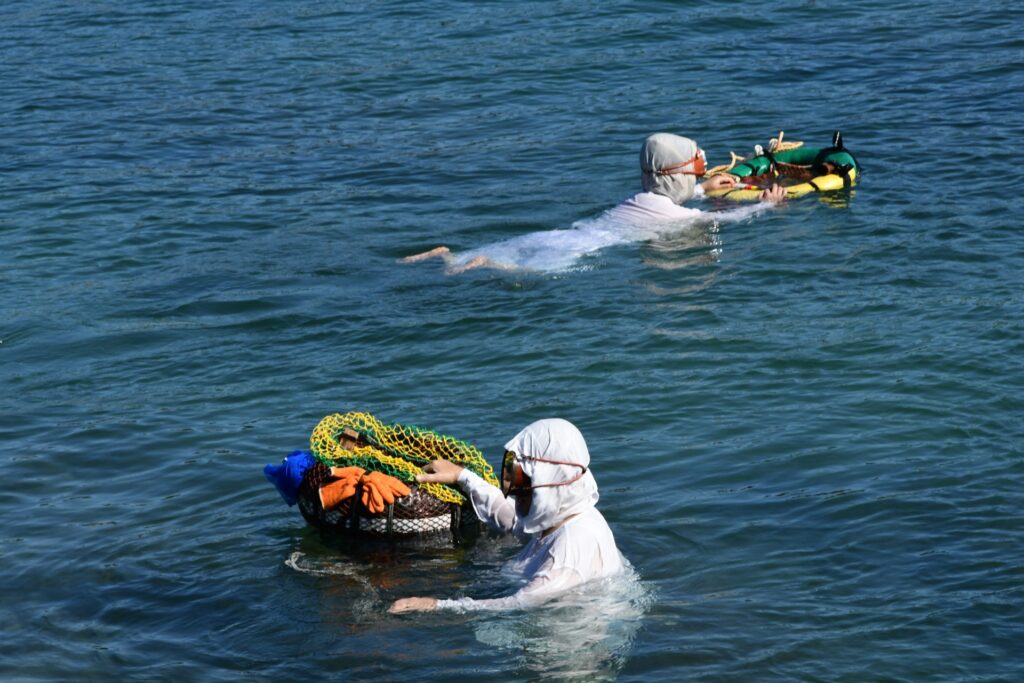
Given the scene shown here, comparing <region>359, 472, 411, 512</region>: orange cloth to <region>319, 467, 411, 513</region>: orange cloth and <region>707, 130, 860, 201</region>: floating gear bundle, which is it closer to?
<region>319, 467, 411, 513</region>: orange cloth

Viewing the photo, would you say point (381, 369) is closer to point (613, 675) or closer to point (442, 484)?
point (442, 484)

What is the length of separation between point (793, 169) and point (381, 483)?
8.26m

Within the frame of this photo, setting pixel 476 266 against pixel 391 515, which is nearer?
pixel 391 515

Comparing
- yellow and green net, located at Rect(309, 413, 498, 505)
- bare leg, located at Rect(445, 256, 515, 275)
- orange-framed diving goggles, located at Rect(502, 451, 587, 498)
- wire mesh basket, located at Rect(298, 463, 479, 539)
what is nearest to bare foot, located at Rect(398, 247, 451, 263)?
bare leg, located at Rect(445, 256, 515, 275)

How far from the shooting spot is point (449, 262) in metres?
13.7

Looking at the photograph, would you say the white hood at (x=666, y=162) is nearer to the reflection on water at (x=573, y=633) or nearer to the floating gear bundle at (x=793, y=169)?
Result: the floating gear bundle at (x=793, y=169)

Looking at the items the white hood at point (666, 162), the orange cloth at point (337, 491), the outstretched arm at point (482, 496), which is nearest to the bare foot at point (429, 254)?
the white hood at point (666, 162)

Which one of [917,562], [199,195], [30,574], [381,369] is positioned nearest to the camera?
[917,562]

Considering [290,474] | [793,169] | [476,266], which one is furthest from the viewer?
[793,169]

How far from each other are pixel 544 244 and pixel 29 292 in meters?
4.83

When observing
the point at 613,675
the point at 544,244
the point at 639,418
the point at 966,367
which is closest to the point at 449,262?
the point at 544,244

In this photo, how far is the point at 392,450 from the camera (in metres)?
8.77

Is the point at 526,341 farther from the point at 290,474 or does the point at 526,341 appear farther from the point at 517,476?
the point at 517,476

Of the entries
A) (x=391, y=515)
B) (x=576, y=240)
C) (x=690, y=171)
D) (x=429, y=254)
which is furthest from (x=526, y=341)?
(x=391, y=515)
